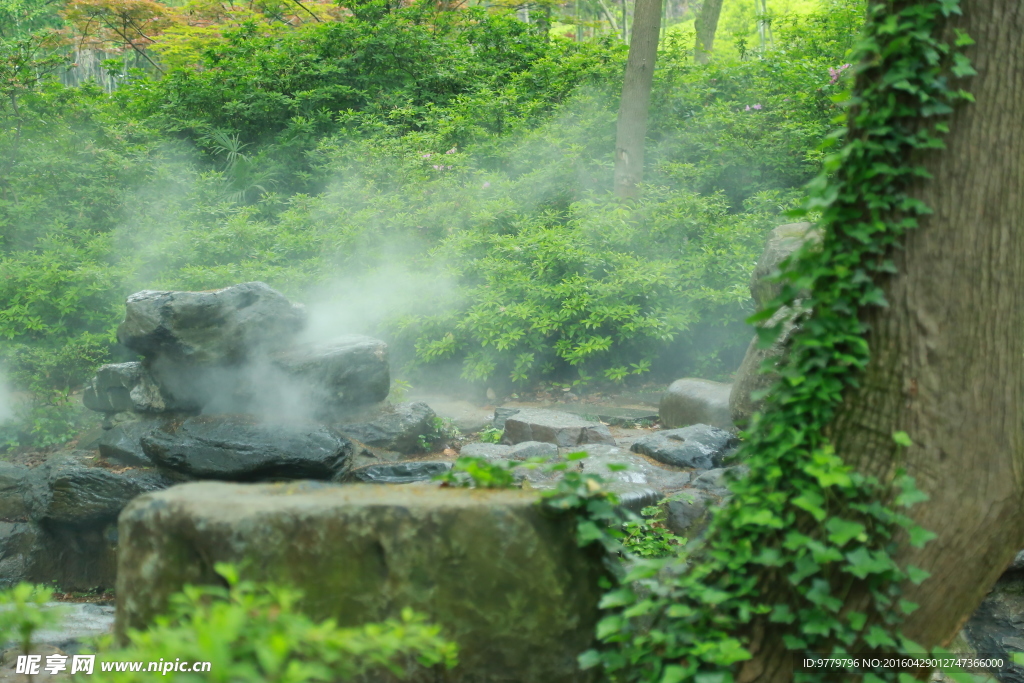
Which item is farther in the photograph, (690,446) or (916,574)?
(690,446)

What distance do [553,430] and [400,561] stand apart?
14.8 feet

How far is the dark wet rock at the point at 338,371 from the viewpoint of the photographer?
23.8ft

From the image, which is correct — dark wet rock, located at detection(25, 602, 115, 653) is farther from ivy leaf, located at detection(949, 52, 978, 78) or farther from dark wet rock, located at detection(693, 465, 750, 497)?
ivy leaf, located at detection(949, 52, 978, 78)

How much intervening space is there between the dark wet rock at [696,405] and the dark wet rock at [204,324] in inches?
160

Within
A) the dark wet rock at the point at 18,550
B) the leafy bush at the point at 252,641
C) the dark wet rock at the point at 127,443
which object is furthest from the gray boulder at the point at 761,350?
the dark wet rock at the point at 18,550

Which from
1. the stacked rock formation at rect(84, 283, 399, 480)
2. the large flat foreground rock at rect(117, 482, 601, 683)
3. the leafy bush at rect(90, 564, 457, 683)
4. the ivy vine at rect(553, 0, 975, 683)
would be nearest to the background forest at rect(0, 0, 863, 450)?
the stacked rock formation at rect(84, 283, 399, 480)

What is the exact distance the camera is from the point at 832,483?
2.68 meters

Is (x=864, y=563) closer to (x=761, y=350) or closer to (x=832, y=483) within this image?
(x=832, y=483)

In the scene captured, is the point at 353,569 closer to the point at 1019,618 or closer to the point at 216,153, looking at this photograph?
the point at 1019,618

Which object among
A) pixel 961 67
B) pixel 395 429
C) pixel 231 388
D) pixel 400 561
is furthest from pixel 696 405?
pixel 400 561

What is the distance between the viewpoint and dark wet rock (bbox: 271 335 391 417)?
726 cm

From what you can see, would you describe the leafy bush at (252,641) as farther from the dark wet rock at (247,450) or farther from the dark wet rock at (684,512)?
the dark wet rock at (247,450)

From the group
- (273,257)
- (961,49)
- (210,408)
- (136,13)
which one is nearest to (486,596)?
(961,49)

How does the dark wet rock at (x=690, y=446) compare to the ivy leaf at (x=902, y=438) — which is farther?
the dark wet rock at (x=690, y=446)
